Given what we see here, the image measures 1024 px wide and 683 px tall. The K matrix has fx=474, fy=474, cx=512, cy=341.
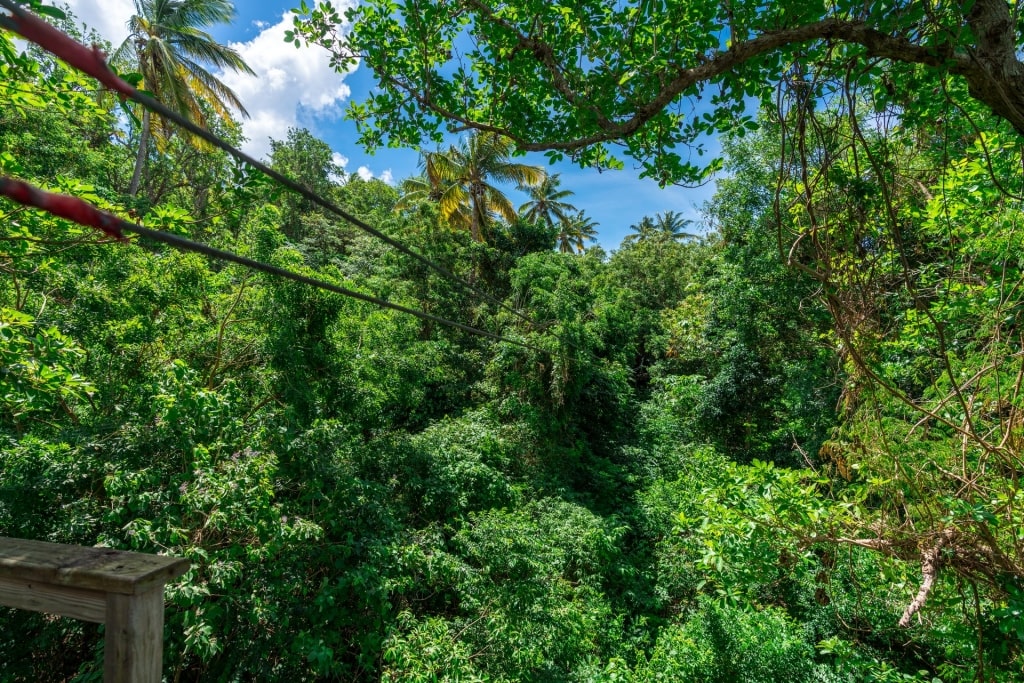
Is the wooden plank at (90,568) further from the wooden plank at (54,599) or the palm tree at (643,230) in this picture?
the palm tree at (643,230)

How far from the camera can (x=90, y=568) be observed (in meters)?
1.08

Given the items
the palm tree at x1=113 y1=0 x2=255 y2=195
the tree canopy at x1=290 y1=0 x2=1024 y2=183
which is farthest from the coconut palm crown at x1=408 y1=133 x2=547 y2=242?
the tree canopy at x1=290 y1=0 x2=1024 y2=183

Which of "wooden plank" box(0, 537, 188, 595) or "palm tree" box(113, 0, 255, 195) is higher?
"palm tree" box(113, 0, 255, 195)

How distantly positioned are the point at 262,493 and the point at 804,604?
629 cm

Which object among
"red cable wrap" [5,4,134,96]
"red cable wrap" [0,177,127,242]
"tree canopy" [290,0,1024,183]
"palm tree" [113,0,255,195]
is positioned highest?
"palm tree" [113,0,255,195]

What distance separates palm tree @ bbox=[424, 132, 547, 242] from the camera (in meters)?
11.8

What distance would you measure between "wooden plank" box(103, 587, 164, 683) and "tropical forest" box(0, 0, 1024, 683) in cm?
82

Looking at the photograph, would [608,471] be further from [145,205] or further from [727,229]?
[145,205]

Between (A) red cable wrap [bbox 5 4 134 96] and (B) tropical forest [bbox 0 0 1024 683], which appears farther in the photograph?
(B) tropical forest [bbox 0 0 1024 683]

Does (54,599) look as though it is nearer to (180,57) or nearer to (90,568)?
(90,568)

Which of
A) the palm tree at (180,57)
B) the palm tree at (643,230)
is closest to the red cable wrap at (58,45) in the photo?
the palm tree at (180,57)

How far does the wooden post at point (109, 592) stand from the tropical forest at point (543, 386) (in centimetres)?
77

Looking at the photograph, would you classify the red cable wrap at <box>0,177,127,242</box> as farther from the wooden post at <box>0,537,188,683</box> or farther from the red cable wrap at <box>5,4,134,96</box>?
the wooden post at <box>0,537,188,683</box>

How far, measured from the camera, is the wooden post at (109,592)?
3.46ft
